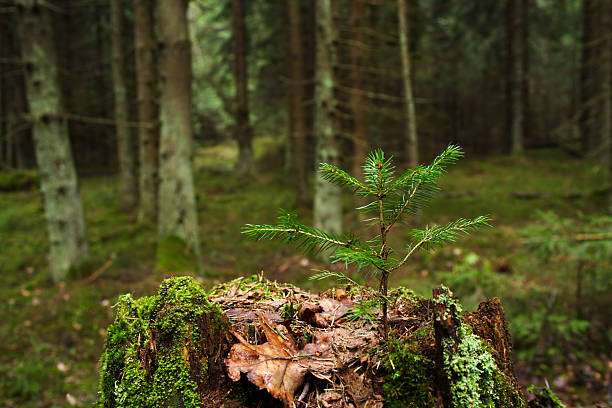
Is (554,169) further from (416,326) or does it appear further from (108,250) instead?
(416,326)

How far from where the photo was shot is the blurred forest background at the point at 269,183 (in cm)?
550

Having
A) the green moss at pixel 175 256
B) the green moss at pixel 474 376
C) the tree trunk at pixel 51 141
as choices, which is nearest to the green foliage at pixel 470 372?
the green moss at pixel 474 376

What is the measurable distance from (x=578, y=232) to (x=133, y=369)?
5715 mm

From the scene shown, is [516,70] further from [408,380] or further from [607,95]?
[408,380]

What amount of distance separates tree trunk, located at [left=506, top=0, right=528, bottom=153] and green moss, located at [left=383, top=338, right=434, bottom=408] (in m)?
23.4

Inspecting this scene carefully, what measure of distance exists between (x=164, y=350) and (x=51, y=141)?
7.89 m

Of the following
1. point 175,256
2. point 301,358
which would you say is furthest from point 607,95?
point 301,358

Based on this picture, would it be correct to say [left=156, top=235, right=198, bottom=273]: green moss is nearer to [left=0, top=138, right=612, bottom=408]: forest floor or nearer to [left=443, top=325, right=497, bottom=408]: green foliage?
[left=0, top=138, right=612, bottom=408]: forest floor

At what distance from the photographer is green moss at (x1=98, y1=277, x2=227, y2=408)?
1.14 meters

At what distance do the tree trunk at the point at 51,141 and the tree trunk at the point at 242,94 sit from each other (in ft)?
36.7

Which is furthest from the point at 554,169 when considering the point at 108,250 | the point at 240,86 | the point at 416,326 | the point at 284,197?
the point at 416,326

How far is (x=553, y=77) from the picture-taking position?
33531 millimetres

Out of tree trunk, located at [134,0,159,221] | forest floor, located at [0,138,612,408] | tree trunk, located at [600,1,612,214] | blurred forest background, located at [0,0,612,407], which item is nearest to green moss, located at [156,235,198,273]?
blurred forest background, located at [0,0,612,407]

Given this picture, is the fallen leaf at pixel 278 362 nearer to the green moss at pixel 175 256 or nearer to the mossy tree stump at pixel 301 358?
the mossy tree stump at pixel 301 358
